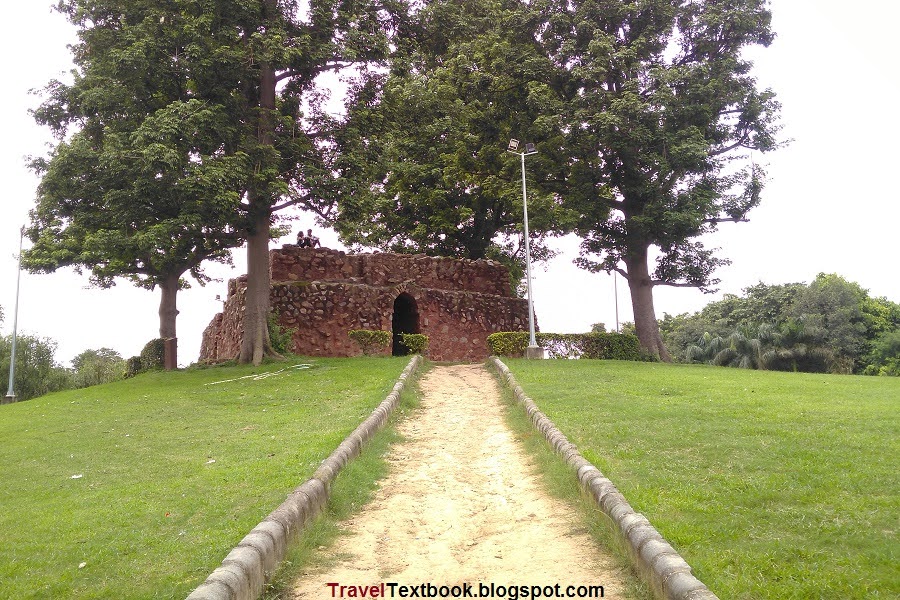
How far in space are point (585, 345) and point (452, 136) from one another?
8687 mm

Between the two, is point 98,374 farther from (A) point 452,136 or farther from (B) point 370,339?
(A) point 452,136

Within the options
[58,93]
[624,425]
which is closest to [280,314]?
[58,93]

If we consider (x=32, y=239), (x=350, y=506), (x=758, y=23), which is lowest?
(x=350, y=506)

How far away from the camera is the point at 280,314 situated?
70.2 ft

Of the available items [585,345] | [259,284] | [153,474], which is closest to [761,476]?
[153,474]

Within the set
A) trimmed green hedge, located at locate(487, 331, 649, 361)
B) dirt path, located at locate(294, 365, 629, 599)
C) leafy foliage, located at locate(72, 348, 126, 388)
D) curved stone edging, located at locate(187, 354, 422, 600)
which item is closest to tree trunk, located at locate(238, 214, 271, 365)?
trimmed green hedge, located at locate(487, 331, 649, 361)

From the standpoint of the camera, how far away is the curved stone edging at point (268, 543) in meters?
4.08

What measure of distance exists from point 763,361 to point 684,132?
1104 centimetres

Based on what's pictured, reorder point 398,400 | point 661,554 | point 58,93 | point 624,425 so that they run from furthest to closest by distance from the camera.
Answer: point 58,93 < point 398,400 < point 624,425 < point 661,554

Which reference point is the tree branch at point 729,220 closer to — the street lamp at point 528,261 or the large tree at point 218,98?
the street lamp at point 528,261

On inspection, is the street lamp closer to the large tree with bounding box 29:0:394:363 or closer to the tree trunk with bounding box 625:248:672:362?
the tree trunk with bounding box 625:248:672:362

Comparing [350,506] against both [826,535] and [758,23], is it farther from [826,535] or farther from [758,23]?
[758,23]

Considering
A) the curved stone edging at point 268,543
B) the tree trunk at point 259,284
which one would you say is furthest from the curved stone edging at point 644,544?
the tree trunk at point 259,284

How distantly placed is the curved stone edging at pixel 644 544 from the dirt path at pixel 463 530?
241 mm
